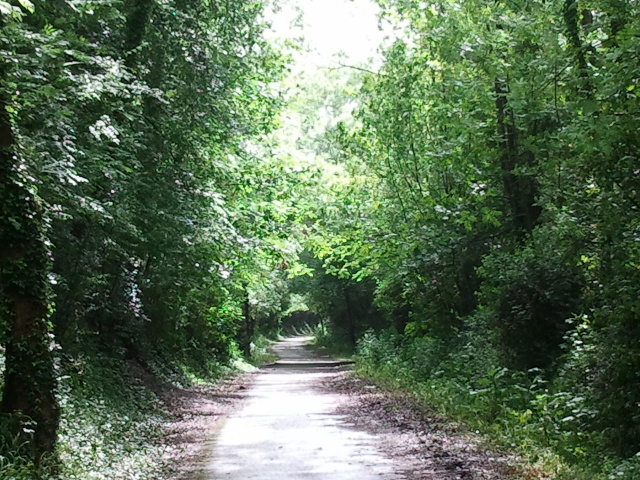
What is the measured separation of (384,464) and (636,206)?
479 centimetres

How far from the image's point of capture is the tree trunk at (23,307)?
22.9 ft

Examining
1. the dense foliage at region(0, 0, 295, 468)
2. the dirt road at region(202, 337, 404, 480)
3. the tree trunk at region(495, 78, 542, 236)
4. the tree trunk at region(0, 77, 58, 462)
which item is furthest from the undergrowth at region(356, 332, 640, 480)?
the tree trunk at region(0, 77, 58, 462)

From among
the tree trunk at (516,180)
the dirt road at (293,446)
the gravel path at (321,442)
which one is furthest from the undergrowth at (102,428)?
the tree trunk at (516,180)

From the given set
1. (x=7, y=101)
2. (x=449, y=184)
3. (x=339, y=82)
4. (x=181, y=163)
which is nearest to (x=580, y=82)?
(x=7, y=101)

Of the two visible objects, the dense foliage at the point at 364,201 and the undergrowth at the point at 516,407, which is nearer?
the dense foliage at the point at 364,201

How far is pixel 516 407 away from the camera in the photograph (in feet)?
37.4

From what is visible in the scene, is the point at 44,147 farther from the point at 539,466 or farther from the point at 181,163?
the point at 539,466

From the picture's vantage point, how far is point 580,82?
7.63m

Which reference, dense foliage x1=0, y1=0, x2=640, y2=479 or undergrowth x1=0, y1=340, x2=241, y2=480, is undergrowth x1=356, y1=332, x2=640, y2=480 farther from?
undergrowth x1=0, y1=340, x2=241, y2=480

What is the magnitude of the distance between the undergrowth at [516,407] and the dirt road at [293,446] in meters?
1.97

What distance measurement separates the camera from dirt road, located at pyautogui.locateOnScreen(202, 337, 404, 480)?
8414 millimetres

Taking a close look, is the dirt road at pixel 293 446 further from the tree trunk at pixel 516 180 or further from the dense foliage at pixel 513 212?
the tree trunk at pixel 516 180

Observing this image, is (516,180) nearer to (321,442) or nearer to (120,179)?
(321,442)

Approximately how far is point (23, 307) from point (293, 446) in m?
5.03
